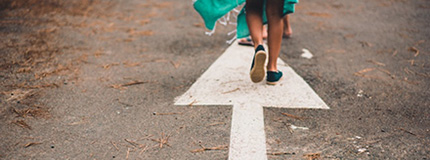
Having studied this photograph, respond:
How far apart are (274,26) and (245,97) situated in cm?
62

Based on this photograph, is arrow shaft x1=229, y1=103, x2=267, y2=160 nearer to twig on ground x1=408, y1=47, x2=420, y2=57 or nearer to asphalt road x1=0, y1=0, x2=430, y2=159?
asphalt road x1=0, y1=0, x2=430, y2=159

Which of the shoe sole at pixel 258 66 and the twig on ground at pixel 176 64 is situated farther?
the twig on ground at pixel 176 64

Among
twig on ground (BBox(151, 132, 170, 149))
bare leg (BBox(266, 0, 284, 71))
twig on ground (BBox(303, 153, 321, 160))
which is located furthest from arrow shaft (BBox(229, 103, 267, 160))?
bare leg (BBox(266, 0, 284, 71))

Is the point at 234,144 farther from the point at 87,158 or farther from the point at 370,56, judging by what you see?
the point at 370,56

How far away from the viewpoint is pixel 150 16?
17.4ft

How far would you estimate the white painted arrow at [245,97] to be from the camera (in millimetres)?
2328

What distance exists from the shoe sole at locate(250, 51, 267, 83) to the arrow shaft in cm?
27

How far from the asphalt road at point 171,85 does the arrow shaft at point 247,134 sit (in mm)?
54

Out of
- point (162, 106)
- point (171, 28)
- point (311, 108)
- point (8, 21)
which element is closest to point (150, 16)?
point (171, 28)

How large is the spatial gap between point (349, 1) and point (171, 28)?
332cm

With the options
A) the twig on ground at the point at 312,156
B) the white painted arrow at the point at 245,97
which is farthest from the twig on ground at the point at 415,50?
the twig on ground at the point at 312,156

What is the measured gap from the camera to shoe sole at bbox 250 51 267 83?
2.89 meters

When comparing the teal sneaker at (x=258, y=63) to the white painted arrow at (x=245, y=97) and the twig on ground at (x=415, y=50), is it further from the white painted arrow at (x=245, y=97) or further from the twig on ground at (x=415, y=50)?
the twig on ground at (x=415, y=50)

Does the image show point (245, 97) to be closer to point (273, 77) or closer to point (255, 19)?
point (273, 77)
